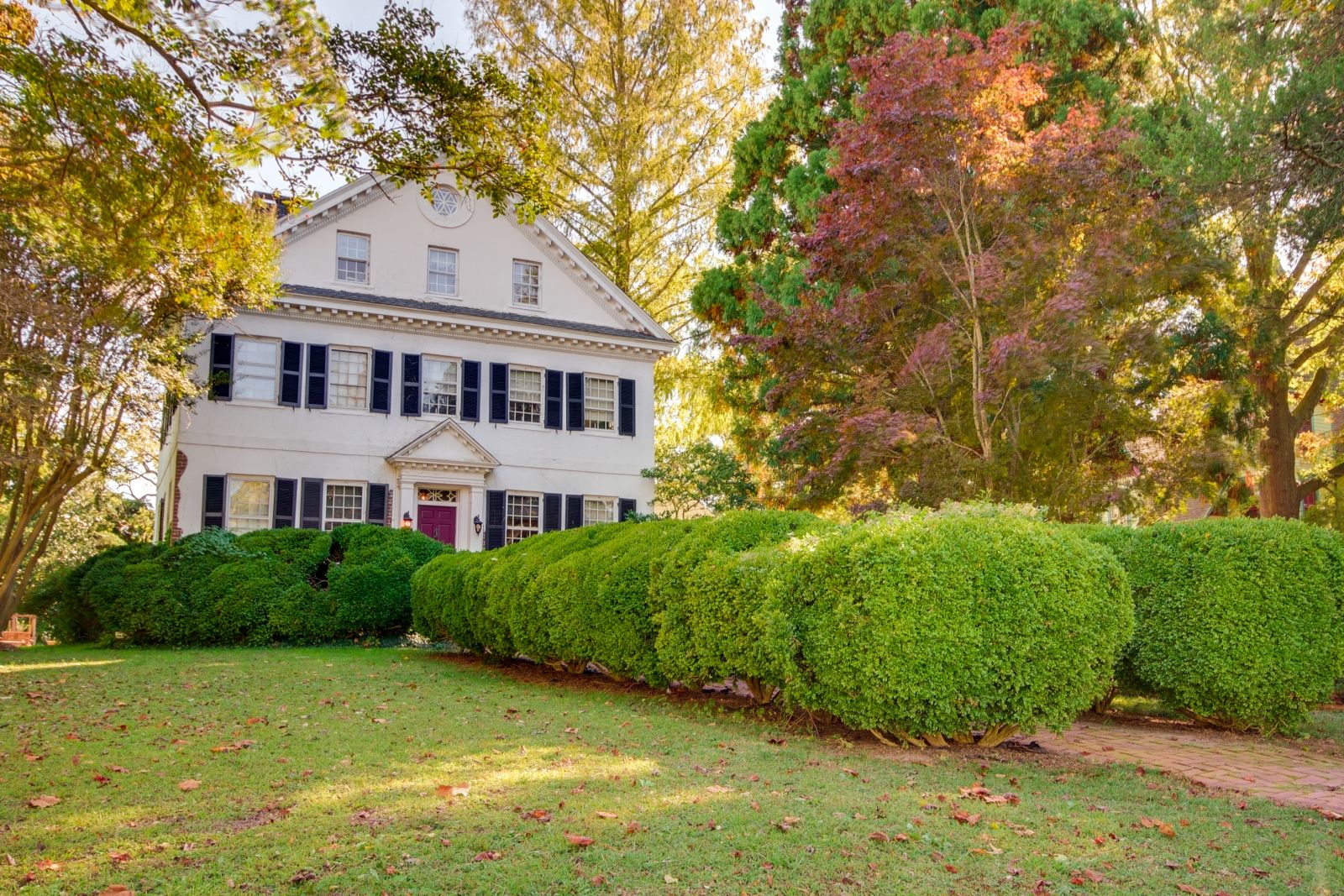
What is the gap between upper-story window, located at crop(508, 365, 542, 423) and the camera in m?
22.0

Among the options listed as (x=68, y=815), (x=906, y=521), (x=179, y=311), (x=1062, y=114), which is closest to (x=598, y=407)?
(x=179, y=311)

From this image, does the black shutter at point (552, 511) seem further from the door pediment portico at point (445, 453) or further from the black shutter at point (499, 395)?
the black shutter at point (499, 395)

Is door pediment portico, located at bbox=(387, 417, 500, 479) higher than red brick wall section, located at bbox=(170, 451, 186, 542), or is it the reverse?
door pediment portico, located at bbox=(387, 417, 500, 479)

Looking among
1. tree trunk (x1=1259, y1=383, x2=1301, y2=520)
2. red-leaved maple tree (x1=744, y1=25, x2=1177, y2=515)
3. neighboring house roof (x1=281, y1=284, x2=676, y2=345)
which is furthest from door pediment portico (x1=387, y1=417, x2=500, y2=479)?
tree trunk (x1=1259, y1=383, x2=1301, y2=520)

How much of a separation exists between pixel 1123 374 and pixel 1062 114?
4.83 metres

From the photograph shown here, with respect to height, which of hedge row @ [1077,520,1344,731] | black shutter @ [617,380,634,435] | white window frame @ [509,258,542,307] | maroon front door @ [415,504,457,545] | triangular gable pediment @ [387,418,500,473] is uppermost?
white window frame @ [509,258,542,307]

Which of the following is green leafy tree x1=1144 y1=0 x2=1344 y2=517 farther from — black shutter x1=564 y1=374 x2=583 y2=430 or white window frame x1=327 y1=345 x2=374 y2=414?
white window frame x1=327 y1=345 x2=374 y2=414

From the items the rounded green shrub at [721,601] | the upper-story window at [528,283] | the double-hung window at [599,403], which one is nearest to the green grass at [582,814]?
the rounded green shrub at [721,601]

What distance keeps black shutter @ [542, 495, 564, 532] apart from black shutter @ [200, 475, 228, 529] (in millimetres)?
6593

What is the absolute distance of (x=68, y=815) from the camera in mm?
4547

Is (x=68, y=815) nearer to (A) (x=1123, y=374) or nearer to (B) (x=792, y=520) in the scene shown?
(B) (x=792, y=520)

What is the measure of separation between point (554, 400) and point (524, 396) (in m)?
0.69

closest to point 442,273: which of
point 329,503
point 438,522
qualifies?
point 438,522

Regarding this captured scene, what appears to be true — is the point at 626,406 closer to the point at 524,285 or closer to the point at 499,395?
the point at 499,395
